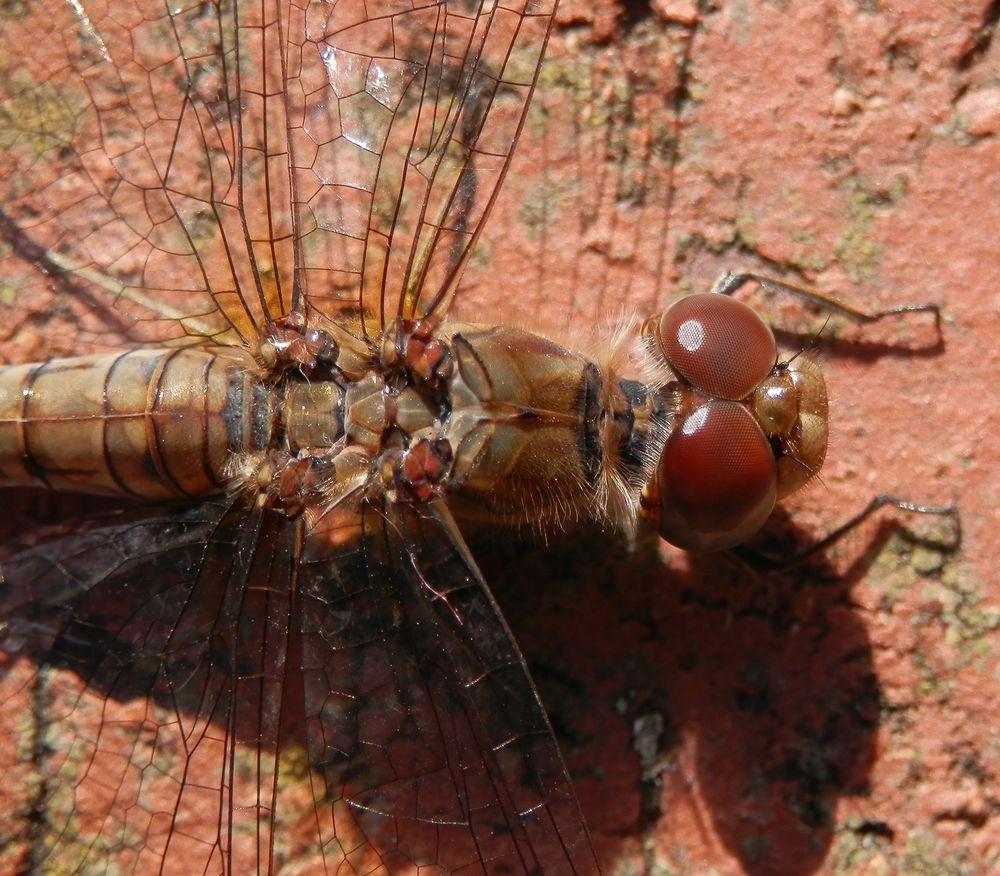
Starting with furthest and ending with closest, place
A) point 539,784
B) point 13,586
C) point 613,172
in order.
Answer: point 613,172 < point 13,586 < point 539,784

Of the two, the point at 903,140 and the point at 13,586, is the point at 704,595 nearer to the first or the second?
the point at 903,140

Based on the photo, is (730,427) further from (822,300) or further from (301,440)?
(301,440)

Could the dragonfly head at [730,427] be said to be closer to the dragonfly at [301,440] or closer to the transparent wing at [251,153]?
the dragonfly at [301,440]

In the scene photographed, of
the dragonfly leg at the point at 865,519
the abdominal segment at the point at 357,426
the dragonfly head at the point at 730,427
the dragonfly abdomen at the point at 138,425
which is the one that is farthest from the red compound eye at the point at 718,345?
the dragonfly abdomen at the point at 138,425

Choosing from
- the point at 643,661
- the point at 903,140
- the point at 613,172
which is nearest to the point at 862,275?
the point at 903,140

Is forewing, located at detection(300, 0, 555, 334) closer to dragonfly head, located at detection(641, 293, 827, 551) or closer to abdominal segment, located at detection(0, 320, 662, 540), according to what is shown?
abdominal segment, located at detection(0, 320, 662, 540)

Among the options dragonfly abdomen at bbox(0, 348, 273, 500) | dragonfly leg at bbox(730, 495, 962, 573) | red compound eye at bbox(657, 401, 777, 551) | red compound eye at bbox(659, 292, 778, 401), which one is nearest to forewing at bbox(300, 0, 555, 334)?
dragonfly abdomen at bbox(0, 348, 273, 500)

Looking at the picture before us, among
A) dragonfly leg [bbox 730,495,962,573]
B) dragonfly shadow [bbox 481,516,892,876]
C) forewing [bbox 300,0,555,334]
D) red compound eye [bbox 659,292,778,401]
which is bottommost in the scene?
dragonfly shadow [bbox 481,516,892,876]

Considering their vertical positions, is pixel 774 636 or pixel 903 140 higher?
pixel 903 140
